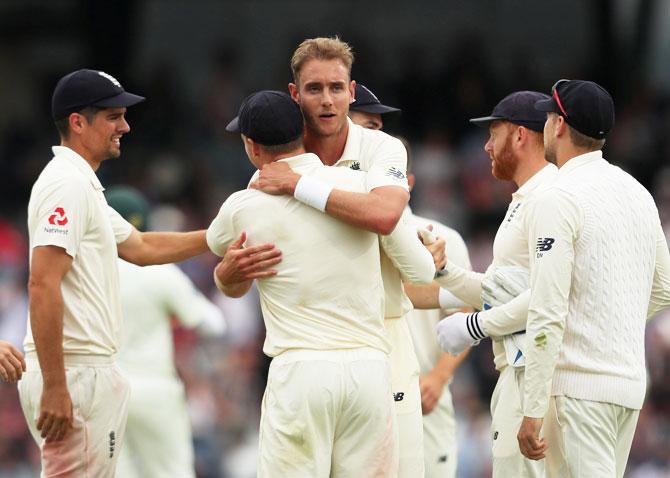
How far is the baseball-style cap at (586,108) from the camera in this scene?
564 cm

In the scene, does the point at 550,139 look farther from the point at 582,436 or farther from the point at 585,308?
the point at 582,436

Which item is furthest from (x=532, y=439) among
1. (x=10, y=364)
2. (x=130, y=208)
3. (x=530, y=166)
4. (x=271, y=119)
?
(x=130, y=208)

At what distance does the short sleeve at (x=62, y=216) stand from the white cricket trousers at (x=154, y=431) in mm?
2821

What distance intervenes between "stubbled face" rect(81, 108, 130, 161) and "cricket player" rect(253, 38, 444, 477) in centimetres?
89

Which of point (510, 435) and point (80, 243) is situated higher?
point (80, 243)

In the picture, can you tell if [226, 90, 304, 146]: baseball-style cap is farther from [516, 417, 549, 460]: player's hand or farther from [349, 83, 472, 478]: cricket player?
[349, 83, 472, 478]: cricket player

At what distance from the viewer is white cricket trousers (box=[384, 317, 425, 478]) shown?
5.98 meters

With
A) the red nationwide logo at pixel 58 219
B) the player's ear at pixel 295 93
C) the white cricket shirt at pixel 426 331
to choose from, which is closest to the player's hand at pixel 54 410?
the red nationwide logo at pixel 58 219

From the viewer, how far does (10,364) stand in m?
5.76

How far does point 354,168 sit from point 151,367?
3141 mm

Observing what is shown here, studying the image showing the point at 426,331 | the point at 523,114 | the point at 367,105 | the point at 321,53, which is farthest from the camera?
the point at 426,331

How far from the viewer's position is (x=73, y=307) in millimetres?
5883

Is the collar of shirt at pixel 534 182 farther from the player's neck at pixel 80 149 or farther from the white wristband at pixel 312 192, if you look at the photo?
the player's neck at pixel 80 149

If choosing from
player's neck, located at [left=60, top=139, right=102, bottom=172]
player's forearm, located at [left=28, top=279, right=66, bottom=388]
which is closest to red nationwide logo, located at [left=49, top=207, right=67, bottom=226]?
player's forearm, located at [left=28, top=279, right=66, bottom=388]
